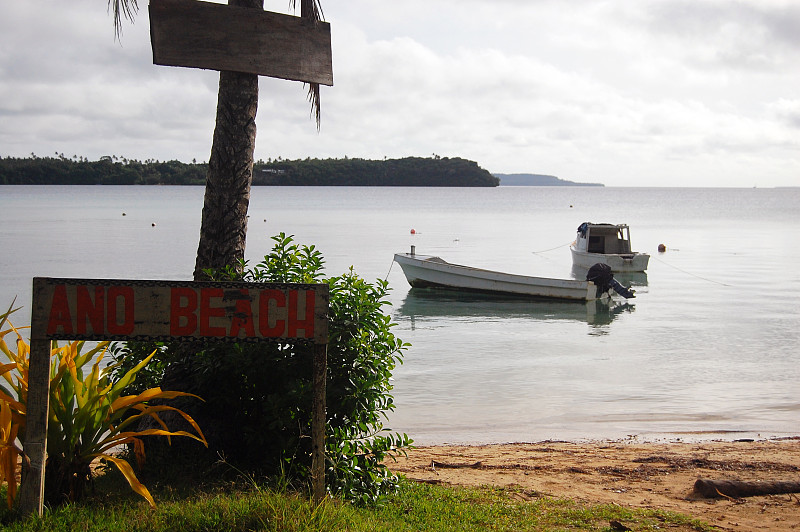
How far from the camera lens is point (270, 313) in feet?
15.2

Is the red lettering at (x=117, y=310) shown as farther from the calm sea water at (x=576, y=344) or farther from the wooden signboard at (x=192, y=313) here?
the calm sea water at (x=576, y=344)

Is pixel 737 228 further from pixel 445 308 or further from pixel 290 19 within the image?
pixel 290 19

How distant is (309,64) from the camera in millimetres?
6320

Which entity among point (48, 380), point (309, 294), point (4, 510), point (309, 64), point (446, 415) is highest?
point (309, 64)

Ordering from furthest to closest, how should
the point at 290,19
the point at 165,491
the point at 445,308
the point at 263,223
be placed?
the point at 263,223 < the point at 445,308 < the point at 290,19 < the point at 165,491

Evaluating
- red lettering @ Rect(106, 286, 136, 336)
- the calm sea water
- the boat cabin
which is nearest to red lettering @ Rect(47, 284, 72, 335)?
red lettering @ Rect(106, 286, 136, 336)

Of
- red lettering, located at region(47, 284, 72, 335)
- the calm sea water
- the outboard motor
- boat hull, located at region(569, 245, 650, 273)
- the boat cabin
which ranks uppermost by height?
the boat cabin

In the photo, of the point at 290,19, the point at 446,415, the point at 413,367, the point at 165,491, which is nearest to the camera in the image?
the point at 165,491

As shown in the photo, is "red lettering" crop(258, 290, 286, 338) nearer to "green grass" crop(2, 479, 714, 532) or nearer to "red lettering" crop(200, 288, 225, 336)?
"red lettering" crop(200, 288, 225, 336)

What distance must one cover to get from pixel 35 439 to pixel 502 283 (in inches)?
815

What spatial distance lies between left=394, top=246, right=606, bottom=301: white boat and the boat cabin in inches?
386

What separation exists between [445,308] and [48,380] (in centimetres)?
1938

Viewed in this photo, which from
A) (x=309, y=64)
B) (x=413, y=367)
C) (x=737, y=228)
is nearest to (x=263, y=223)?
(x=737, y=228)

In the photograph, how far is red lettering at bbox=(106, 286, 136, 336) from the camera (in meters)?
4.55
